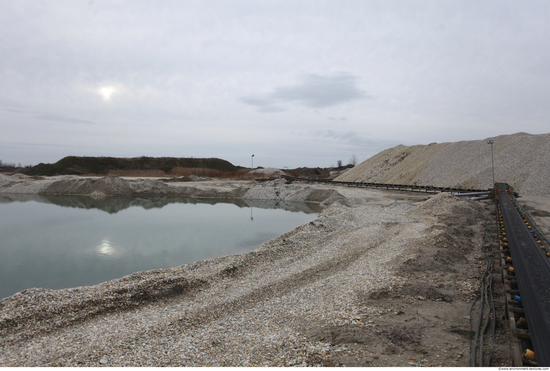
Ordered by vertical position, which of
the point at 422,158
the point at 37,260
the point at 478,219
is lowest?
the point at 37,260

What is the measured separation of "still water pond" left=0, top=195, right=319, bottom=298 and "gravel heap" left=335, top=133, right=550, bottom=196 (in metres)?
19.3

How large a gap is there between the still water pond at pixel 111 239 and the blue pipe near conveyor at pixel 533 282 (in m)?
9.21

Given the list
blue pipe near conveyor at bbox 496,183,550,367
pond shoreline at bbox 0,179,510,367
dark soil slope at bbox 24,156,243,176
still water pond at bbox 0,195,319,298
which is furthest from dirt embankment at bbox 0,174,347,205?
dark soil slope at bbox 24,156,243,176

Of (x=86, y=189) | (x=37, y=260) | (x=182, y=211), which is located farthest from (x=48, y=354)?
(x=86, y=189)

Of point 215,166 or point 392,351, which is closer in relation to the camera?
point 392,351

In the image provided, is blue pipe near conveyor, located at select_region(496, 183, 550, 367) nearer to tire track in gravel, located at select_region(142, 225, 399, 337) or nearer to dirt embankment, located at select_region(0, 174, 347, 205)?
tire track in gravel, located at select_region(142, 225, 399, 337)

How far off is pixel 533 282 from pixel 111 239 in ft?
51.7

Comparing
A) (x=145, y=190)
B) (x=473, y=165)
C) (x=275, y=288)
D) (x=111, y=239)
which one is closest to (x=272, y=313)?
(x=275, y=288)

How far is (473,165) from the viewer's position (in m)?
35.2

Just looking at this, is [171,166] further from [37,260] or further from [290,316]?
[290,316]

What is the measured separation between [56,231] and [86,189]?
79.9 ft

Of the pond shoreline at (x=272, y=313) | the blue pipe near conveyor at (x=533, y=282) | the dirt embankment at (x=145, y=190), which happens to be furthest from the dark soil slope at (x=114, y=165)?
the blue pipe near conveyor at (x=533, y=282)

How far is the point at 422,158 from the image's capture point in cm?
4391

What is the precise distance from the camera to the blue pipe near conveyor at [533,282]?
14.1 ft
